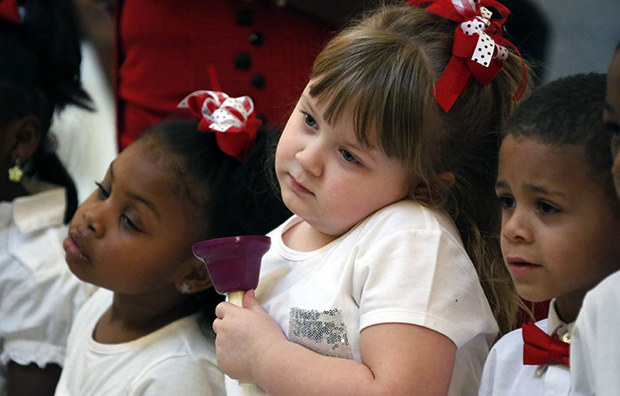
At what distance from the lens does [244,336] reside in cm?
109

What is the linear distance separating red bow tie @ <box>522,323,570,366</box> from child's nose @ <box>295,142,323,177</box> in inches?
15.8

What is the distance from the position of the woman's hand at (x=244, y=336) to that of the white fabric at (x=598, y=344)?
467 millimetres

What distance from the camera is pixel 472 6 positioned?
45.5 inches

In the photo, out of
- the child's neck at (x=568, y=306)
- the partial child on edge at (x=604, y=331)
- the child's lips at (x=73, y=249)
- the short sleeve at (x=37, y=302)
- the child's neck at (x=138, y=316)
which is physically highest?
the partial child on edge at (x=604, y=331)

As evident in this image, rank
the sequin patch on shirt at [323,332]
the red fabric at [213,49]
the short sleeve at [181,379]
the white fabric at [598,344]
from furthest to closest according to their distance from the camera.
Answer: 1. the red fabric at [213,49]
2. the short sleeve at [181,379]
3. the sequin patch on shirt at [323,332]
4. the white fabric at [598,344]

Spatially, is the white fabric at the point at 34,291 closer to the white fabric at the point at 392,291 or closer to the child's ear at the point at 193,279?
the child's ear at the point at 193,279

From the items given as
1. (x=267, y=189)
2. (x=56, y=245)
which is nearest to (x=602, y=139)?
(x=267, y=189)

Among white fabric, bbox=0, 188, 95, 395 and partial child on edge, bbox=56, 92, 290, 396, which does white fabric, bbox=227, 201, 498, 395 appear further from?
white fabric, bbox=0, 188, 95, 395

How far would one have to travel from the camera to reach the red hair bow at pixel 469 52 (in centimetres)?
107

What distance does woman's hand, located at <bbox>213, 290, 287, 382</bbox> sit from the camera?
1.07 metres

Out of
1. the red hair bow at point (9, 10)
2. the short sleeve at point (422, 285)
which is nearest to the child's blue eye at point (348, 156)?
the short sleeve at point (422, 285)

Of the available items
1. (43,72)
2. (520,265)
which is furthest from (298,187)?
(43,72)

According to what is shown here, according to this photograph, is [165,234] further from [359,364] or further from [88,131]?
[88,131]

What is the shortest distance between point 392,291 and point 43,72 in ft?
5.10
